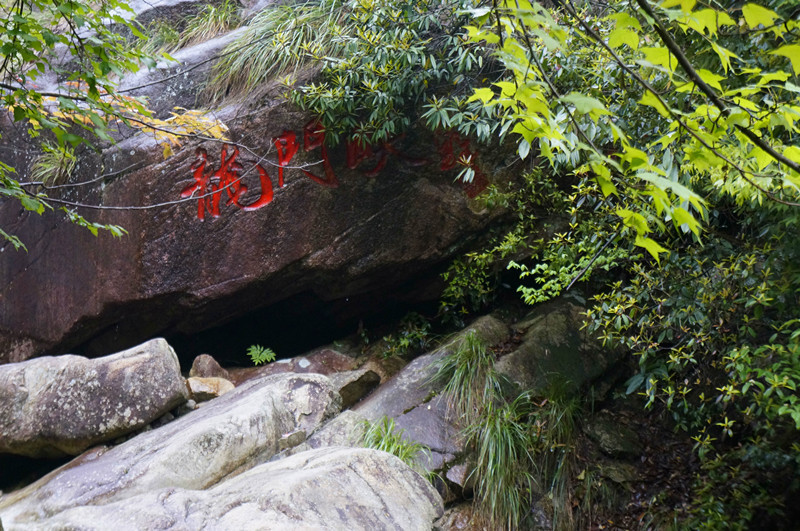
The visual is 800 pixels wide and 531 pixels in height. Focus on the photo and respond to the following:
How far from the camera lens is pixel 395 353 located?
6000 mm

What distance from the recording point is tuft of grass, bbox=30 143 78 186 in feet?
19.6

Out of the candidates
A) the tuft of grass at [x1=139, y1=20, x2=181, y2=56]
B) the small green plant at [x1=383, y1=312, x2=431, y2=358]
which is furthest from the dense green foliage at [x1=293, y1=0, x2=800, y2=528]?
the tuft of grass at [x1=139, y1=20, x2=181, y2=56]

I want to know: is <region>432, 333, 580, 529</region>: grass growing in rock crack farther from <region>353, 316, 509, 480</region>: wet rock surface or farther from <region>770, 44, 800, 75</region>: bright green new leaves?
<region>770, 44, 800, 75</region>: bright green new leaves

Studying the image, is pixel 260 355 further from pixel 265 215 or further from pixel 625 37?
pixel 625 37

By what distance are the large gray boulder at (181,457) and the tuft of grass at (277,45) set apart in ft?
9.83

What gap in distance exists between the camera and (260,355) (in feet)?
20.6

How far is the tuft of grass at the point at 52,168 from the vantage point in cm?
598

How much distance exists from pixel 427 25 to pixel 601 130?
2.21 metres

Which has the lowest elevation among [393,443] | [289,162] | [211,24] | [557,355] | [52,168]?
[393,443]

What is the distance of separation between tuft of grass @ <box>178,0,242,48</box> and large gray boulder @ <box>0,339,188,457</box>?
3892 millimetres

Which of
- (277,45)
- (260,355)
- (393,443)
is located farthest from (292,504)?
(277,45)

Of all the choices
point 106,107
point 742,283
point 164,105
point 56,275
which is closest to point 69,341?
point 56,275

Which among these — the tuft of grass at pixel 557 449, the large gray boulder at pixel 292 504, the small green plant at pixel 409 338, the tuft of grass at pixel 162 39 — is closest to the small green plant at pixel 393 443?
the tuft of grass at pixel 557 449

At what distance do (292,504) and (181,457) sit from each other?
1468 mm
